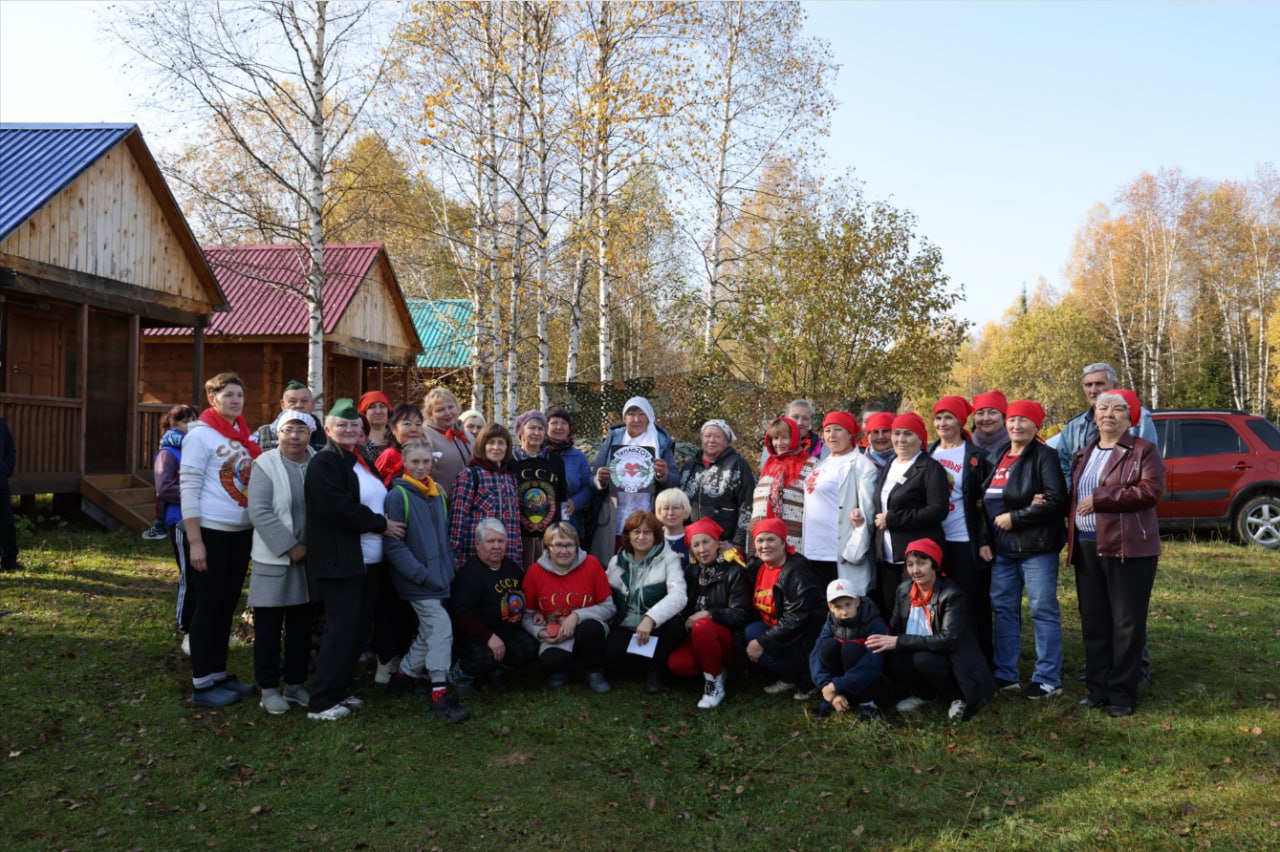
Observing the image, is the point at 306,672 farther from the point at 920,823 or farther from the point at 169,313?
the point at 169,313

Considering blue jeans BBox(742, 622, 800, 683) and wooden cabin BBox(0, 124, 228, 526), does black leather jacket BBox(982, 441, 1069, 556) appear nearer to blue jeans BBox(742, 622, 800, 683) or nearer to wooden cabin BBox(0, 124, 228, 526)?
blue jeans BBox(742, 622, 800, 683)

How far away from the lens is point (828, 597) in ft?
17.9

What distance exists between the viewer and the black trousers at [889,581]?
5605mm

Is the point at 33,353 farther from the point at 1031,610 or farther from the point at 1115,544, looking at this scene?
the point at 1115,544

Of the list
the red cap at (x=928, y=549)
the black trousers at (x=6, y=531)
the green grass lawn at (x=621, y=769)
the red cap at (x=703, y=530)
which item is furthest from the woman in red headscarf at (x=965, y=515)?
the black trousers at (x=6, y=531)

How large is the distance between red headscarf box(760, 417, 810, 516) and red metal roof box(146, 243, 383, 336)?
15177mm

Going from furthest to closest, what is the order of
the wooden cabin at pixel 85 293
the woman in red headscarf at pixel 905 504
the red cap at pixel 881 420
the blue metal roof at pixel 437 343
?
the blue metal roof at pixel 437 343, the wooden cabin at pixel 85 293, the red cap at pixel 881 420, the woman in red headscarf at pixel 905 504

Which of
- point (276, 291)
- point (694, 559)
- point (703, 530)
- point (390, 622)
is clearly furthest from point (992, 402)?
point (276, 291)

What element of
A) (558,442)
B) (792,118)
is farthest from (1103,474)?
(792,118)

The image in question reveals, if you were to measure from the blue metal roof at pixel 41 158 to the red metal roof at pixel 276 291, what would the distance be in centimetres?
565

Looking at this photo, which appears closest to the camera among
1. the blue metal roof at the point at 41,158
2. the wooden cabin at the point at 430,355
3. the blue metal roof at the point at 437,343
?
the blue metal roof at the point at 41,158

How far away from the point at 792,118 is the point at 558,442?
13.3m

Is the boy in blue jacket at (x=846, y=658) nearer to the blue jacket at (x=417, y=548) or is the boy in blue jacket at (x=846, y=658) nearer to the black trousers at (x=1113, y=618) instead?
the black trousers at (x=1113, y=618)

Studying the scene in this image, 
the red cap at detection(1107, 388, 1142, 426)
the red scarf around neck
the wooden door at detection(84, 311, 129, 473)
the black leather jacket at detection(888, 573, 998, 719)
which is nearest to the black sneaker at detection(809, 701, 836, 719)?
the black leather jacket at detection(888, 573, 998, 719)
